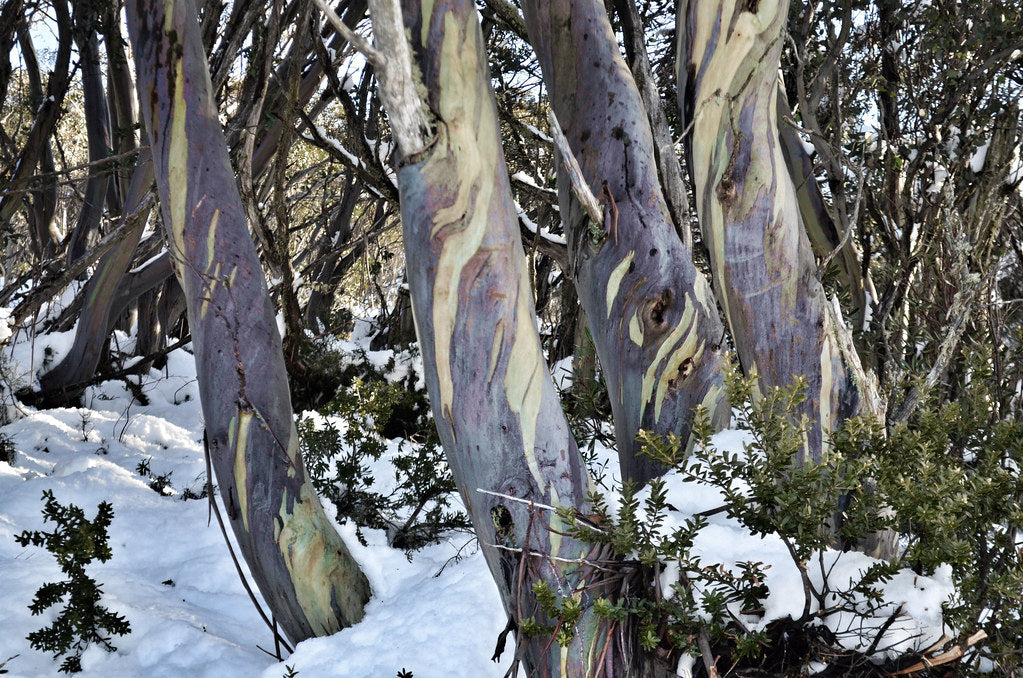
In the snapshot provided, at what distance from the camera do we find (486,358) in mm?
1929

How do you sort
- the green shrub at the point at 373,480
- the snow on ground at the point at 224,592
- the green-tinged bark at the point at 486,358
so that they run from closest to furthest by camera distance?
the green-tinged bark at the point at 486,358, the snow on ground at the point at 224,592, the green shrub at the point at 373,480

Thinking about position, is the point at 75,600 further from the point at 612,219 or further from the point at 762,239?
the point at 762,239

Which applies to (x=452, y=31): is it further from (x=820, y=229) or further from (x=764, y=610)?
(x=820, y=229)

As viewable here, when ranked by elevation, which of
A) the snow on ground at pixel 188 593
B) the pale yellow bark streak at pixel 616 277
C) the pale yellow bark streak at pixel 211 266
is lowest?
the snow on ground at pixel 188 593

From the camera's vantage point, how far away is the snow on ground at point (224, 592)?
2.04 metres

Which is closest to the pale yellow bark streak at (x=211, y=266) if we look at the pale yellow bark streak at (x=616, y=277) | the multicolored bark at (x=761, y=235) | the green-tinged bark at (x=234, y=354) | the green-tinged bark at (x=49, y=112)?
the green-tinged bark at (x=234, y=354)

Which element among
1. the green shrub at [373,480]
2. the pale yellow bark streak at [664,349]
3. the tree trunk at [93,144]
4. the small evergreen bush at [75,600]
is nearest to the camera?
the pale yellow bark streak at [664,349]

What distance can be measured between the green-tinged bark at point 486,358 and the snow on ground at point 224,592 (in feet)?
1.27

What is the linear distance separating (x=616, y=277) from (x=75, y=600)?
1892mm

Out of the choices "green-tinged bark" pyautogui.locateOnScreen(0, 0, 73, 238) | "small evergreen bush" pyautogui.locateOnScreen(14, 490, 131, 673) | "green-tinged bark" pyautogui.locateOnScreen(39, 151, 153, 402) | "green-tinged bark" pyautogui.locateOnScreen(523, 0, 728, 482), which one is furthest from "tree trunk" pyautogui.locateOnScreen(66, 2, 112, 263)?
"green-tinged bark" pyautogui.locateOnScreen(523, 0, 728, 482)

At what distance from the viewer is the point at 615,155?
8.11ft

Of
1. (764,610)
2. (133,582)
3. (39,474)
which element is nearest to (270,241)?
(39,474)

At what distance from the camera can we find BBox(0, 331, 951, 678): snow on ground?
2.04m

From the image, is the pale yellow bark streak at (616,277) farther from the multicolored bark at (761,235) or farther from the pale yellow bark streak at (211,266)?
the pale yellow bark streak at (211,266)
